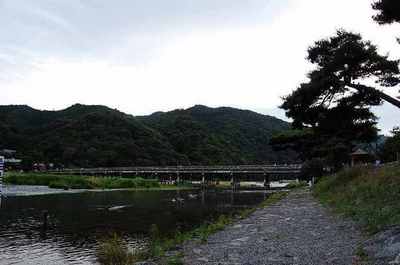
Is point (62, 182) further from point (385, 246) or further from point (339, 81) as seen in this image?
point (385, 246)

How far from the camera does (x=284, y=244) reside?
12164mm

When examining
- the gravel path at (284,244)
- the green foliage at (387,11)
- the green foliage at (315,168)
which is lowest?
the gravel path at (284,244)

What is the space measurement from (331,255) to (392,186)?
8067 mm

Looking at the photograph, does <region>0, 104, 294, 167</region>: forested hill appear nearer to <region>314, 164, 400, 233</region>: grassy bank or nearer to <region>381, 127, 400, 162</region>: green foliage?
<region>381, 127, 400, 162</region>: green foliage

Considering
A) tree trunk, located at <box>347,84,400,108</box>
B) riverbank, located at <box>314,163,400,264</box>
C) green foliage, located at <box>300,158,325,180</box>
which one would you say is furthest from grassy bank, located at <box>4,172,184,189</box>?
tree trunk, located at <box>347,84,400,108</box>

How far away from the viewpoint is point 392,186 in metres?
16.7

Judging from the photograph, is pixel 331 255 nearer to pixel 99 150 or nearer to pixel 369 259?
pixel 369 259

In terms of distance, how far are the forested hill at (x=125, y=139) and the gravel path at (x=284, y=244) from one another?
359 ft

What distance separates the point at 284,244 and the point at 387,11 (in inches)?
264

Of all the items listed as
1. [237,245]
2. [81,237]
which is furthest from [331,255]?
[81,237]

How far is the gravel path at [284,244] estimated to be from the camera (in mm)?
10016

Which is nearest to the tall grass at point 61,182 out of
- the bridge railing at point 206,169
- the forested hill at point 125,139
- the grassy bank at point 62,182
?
the grassy bank at point 62,182

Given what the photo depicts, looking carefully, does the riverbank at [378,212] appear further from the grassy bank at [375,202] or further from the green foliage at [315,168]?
the green foliage at [315,168]

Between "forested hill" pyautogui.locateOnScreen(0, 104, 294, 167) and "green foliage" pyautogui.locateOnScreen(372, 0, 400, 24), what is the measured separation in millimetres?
114307
